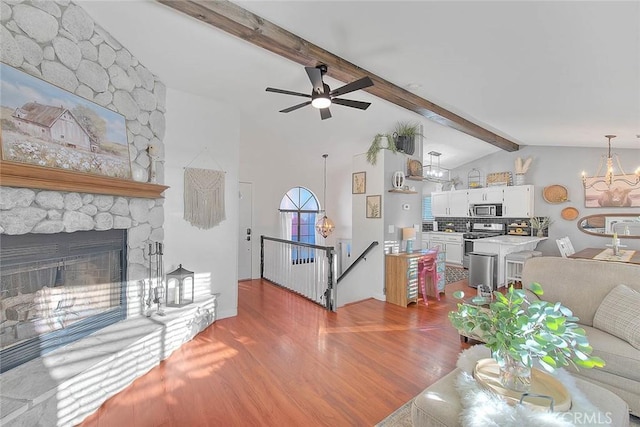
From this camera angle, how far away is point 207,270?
3.67 metres

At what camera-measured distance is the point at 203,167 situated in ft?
11.9

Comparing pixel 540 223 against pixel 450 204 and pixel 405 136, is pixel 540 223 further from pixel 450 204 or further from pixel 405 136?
pixel 405 136

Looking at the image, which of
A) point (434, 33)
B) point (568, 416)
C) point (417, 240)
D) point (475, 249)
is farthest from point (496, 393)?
point (475, 249)

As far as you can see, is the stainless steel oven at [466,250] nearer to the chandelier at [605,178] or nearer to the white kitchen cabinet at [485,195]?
the white kitchen cabinet at [485,195]

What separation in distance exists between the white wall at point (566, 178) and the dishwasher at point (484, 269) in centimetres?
205

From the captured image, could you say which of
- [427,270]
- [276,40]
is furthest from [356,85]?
[427,270]

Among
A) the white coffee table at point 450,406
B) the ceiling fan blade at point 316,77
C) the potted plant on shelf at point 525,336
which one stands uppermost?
the ceiling fan blade at point 316,77

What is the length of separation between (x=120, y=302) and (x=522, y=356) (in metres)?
3.27

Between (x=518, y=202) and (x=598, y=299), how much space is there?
4.62 m

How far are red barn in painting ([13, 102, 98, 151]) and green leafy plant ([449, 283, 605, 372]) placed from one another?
3.06 m

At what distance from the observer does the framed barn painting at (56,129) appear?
1898mm

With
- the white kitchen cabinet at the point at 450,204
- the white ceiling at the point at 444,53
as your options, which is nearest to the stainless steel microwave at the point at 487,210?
the white kitchen cabinet at the point at 450,204

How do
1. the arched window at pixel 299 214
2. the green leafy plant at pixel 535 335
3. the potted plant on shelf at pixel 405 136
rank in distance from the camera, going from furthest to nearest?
the arched window at pixel 299 214
the potted plant on shelf at pixel 405 136
the green leafy plant at pixel 535 335

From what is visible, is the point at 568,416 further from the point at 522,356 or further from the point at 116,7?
the point at 116,7
